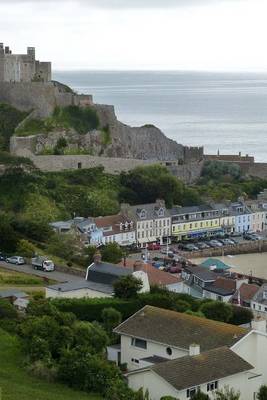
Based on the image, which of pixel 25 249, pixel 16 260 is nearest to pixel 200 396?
pixel 16 260

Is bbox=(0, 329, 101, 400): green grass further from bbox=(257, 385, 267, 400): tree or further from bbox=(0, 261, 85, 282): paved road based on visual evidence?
bbox=(0, 261, 85, 282): paved road

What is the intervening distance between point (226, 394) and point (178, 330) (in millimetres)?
2962

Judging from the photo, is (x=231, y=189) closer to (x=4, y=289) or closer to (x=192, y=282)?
(x=192, y=282)

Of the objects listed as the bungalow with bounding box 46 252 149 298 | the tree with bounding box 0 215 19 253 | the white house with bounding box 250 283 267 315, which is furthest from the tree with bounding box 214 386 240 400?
the tree with bounding box 0 215 19 253

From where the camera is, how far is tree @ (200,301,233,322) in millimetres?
22531

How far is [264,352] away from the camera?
59.2ft

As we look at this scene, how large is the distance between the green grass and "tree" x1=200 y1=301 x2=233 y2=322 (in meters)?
5.78

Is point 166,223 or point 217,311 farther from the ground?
point 217,311

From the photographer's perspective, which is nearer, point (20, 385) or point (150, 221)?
point (20, 385)

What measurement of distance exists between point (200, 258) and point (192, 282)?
10.6 m

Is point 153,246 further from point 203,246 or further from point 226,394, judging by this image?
point 226,394

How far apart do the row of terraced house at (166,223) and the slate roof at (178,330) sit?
65.7 ft

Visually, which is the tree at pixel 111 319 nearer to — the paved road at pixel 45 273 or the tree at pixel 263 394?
the tree at pixel 263 394

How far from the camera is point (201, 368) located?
16.2m
